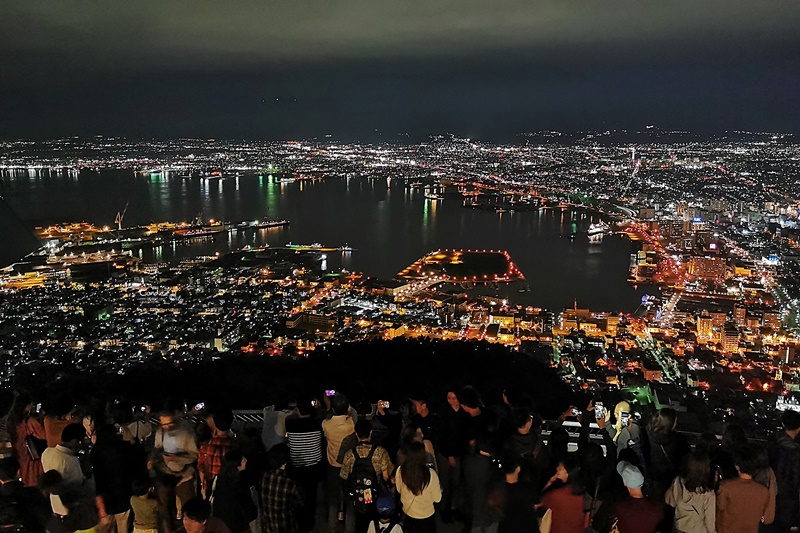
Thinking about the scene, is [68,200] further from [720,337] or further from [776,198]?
[776,198]

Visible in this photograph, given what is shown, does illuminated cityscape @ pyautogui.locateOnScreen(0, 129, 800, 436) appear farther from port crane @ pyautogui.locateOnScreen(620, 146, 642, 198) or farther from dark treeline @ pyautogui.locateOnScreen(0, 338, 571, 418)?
dark treeline @ pyautogui.locateOnScreen(0, 338, 571, 418)

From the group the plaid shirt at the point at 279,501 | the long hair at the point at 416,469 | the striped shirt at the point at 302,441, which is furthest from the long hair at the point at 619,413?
the plaid shirt at the point at 279,501

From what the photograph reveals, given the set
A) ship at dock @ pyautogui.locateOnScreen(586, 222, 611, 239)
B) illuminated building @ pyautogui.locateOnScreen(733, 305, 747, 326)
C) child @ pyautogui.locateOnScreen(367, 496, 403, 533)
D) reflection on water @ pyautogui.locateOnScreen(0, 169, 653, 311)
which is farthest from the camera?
ship at dock @ pyautogui.locateOnScreen(586, 222, 611, 239)

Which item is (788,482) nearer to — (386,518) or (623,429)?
(623,429)

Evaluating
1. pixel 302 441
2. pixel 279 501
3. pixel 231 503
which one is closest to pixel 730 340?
pixel 302 441

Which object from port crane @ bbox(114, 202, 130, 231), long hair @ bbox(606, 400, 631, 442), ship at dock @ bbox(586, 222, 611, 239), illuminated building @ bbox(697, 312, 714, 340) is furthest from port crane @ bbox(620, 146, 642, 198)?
long hair @ bbox(606, 400, 631, 442)

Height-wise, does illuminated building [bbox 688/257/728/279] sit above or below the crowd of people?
below

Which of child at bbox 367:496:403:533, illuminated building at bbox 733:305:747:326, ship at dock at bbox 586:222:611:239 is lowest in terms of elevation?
ship at dock at bbox 586:222:611:239
